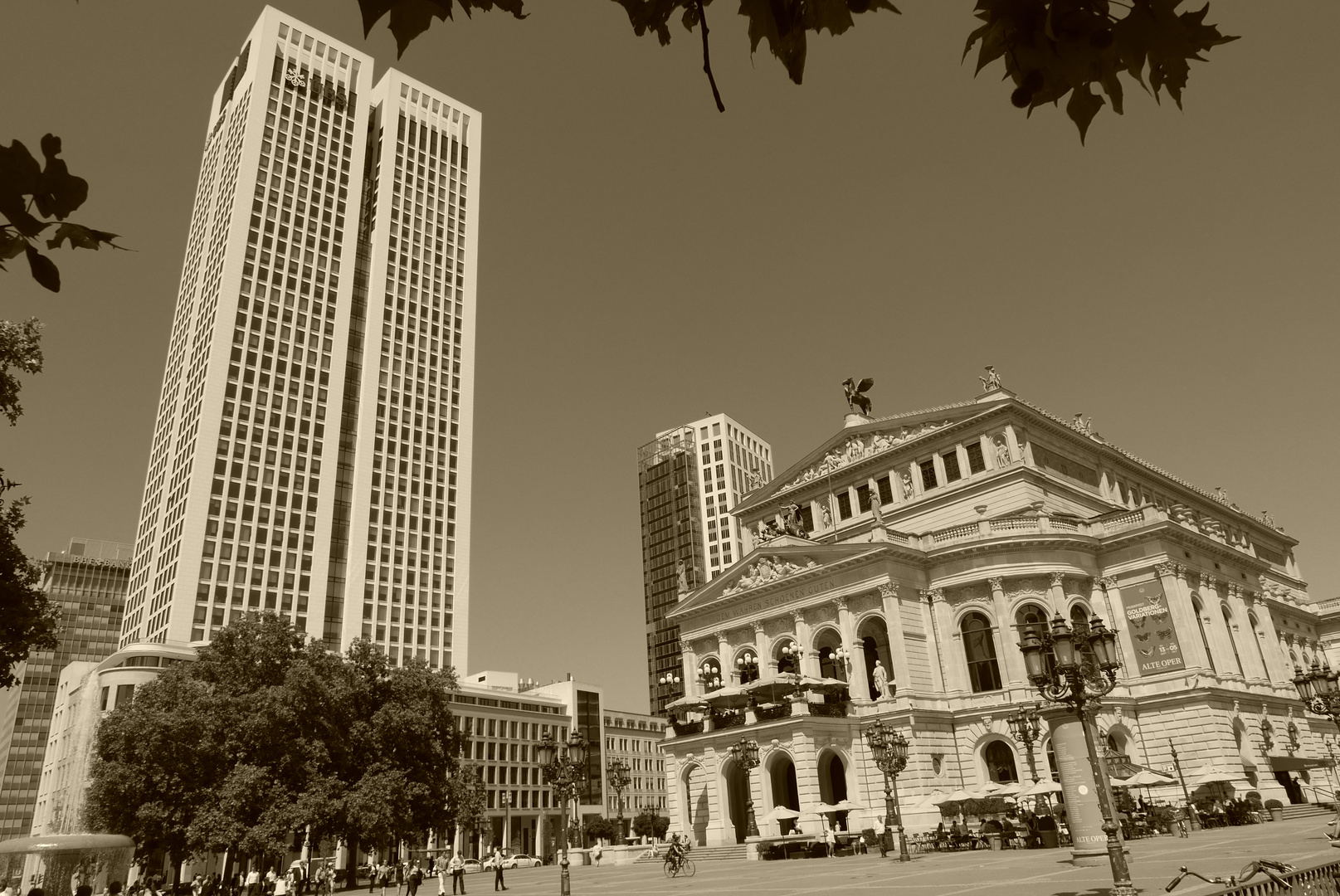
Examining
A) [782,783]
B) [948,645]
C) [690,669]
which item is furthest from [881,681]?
[690,669]

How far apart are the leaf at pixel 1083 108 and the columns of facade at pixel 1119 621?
52.7 m

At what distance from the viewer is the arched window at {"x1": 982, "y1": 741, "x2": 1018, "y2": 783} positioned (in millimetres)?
47562

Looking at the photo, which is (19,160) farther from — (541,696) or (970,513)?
(541,696)

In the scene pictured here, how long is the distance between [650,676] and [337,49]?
3867 inches

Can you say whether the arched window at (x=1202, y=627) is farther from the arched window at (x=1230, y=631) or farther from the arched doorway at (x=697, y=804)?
the arched doorway at (x=697, y=804)

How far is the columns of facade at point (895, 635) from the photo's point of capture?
49.1 metres

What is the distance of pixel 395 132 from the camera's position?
377 feet

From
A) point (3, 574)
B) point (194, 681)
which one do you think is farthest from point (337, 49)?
point (3, 574)

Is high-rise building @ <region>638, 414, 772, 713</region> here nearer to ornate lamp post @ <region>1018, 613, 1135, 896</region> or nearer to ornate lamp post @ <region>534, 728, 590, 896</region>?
ornate lamp post @ <region>534, 728, 590, 896</region>

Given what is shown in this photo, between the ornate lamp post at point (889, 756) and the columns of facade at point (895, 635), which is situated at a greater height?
the columns of facade at point (895, 635)

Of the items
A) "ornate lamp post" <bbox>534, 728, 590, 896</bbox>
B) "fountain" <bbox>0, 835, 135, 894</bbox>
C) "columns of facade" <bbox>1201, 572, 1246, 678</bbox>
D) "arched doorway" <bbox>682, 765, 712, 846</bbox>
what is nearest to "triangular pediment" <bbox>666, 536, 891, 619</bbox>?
"arched doorway" <bbox>682, 765, 712, 846</bbox>

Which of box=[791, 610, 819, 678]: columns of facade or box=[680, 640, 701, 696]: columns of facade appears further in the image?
box=[680, 640, 701, 696]: columns of facade

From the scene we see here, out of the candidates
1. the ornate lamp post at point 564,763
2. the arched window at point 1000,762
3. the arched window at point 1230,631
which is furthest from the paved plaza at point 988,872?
the arched window at point 1230,631

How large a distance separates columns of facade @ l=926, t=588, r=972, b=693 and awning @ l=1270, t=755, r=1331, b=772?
17.4m
